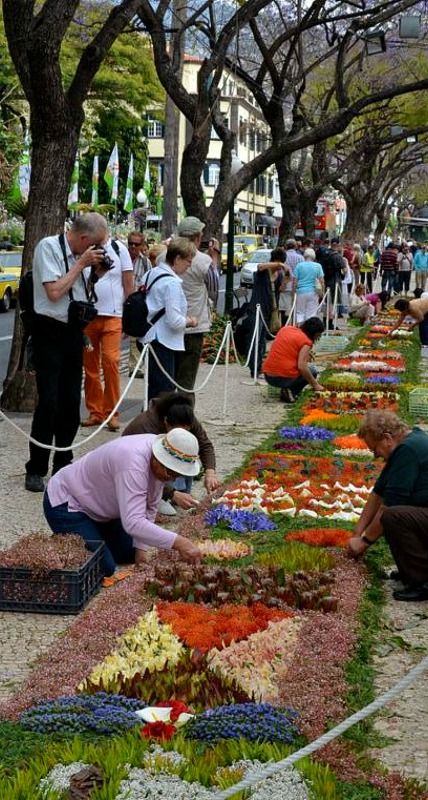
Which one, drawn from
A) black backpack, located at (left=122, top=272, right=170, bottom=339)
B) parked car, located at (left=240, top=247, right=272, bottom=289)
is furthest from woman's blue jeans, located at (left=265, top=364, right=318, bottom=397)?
parked car, located at (left=240, top=247, right=272, bottom=289)

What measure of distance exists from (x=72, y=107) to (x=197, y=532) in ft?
18.3

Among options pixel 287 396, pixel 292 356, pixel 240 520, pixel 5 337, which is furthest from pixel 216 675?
pixel 5 337

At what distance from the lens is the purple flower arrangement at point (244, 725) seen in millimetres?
4770

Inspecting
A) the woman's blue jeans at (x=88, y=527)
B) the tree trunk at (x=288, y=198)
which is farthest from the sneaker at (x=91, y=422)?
the tree trunk at (x=288, y=198)

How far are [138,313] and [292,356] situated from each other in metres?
5.33

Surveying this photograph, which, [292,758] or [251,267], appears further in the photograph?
[251,267]

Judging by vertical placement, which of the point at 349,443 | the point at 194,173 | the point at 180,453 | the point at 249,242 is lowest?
the point at 249,242

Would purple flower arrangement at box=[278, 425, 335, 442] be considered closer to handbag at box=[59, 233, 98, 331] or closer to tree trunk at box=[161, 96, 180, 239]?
handbag at box=[59, 233, 98, 331]

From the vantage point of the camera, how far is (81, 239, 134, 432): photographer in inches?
471

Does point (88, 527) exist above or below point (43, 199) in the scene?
below

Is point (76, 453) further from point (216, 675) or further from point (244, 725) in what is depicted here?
point (244, 725)

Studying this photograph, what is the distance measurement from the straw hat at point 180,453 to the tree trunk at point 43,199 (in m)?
6.09

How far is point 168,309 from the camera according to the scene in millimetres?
10031

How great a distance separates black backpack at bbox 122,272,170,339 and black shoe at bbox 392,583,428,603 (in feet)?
11.9
